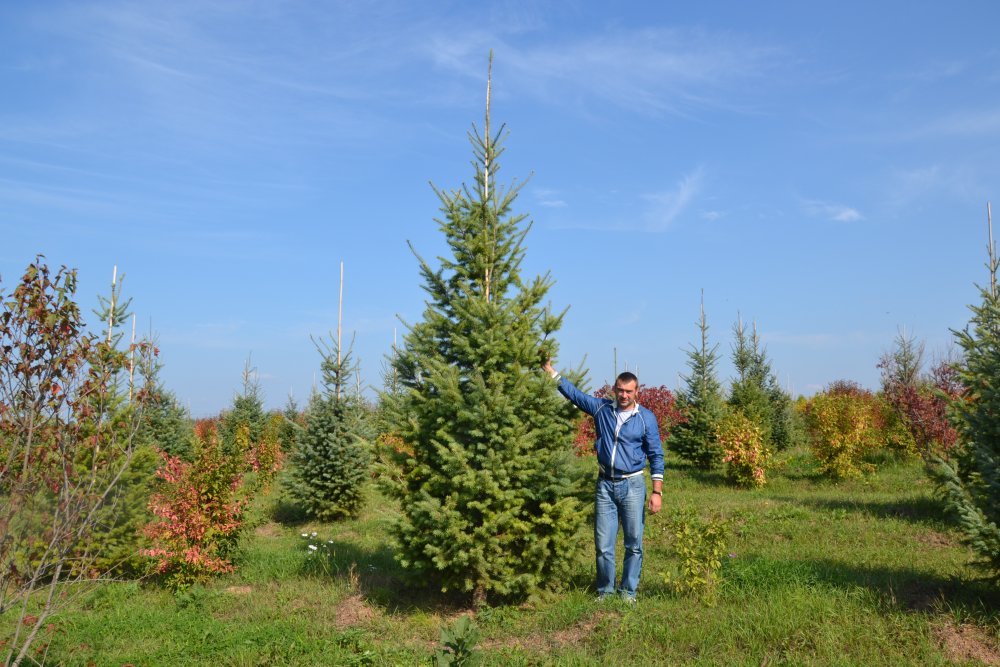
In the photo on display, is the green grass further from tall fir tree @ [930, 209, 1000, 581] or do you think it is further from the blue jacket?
the blue jacket

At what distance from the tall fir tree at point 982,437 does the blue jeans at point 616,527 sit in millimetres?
2740

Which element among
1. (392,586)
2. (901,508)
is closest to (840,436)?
(901,508)

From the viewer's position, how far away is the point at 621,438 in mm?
6742

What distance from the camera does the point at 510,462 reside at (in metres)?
6.55

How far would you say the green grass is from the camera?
17.5ft

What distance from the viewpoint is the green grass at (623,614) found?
534cm

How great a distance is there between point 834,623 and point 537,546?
2.71 m

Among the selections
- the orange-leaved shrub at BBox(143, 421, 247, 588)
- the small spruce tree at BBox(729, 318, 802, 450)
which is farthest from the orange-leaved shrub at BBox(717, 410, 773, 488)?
the orange-leaved shrub at BBox(143, 421, 247, 588)

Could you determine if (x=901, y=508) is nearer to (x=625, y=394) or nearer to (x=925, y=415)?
(x=925, y=415)

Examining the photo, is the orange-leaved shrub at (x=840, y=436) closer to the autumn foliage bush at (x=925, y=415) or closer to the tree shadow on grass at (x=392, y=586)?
the autumn foliage bush at (x=925, y=415)

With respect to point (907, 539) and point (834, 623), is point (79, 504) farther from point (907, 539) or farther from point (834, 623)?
point (907, 539)

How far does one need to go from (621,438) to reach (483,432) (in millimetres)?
1445

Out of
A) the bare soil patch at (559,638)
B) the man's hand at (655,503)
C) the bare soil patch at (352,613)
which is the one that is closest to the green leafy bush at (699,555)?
the man's hand at (655,503)

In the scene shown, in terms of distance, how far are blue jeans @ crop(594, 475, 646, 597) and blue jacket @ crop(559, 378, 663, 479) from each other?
0.17 m
